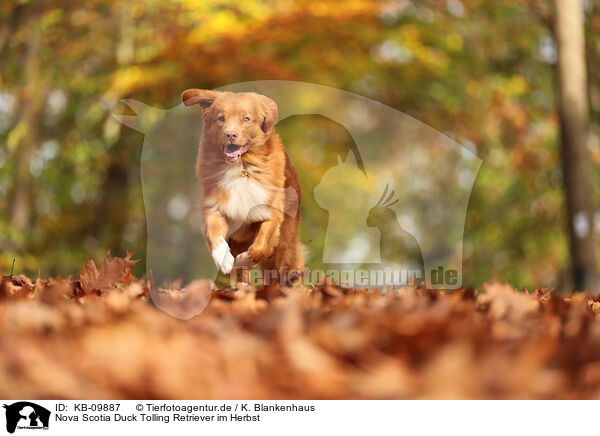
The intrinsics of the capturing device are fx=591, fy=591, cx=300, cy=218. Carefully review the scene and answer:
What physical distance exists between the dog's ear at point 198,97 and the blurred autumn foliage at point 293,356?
90 cm

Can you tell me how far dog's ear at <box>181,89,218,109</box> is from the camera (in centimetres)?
180

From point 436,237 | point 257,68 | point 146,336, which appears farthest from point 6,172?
point 146,336

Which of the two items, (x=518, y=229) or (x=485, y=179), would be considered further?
(x=518, y=229)

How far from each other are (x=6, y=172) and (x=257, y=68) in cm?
351

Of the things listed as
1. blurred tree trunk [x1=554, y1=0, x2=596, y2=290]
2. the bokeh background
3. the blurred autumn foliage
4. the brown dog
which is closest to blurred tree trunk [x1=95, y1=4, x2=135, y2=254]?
the bokeh background

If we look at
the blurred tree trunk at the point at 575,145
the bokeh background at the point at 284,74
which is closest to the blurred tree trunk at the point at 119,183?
the bokeh background at the point at 284,74

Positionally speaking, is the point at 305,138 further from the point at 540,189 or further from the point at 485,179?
the point at 540,189

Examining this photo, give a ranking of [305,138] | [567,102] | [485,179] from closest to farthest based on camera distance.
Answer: [567,102] → [305,138] → [485,179]

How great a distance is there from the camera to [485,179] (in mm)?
8203

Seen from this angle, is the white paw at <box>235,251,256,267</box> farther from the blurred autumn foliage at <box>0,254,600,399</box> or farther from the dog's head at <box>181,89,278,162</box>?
the blurred autumn foliage at <box>0,254,600,399</box>

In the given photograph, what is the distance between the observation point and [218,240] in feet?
6.04

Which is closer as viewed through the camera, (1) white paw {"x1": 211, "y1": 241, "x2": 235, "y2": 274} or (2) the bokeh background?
(1) white paw {"x1": 211, "y1": 241, "x2": 235, "y2": 274}
